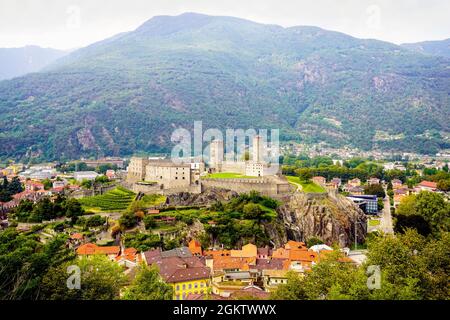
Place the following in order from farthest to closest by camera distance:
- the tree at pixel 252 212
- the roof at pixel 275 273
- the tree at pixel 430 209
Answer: the tree at pixel 430 209, the tree at pixel 252 212, the roof at pixel 275 273

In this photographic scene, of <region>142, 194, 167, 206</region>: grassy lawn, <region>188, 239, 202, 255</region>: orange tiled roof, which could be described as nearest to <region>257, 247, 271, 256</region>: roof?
<region>188, 239, 202, 255</region>: orange tiled roof

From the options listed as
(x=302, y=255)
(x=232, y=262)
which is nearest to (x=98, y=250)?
(x=232, y=262)

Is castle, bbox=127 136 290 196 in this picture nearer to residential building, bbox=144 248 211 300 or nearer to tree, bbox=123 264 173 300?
residential building, bbox=144 248 211 300

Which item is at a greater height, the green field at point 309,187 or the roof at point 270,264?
the green field at point 309,187

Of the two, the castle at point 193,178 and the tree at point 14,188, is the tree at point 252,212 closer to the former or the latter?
the castle at point 193,178

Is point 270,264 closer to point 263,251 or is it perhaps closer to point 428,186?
point 263,251

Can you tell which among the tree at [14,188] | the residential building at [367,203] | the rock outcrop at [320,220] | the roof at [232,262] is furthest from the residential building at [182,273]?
the tree at [14,188]
